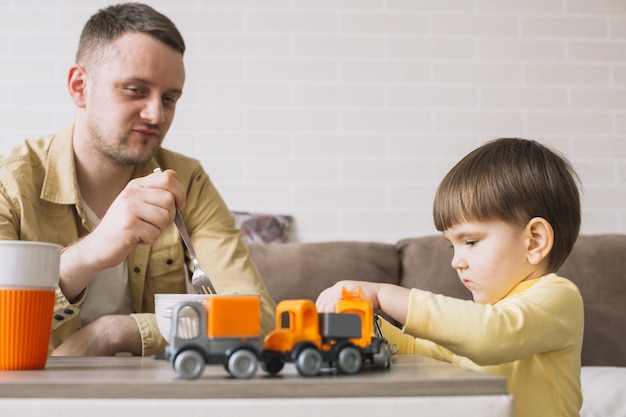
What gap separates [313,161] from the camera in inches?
116

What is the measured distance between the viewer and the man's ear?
85.2 inches

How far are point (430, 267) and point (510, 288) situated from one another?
1146mm

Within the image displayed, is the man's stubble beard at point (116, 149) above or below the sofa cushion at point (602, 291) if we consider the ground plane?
above

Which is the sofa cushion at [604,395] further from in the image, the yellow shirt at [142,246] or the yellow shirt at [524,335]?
the yellow shirt at [142,246]

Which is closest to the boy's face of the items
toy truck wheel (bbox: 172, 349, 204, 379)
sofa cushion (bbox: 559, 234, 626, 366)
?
toy truck wheel (bbox: 172, 349, 204, 379)

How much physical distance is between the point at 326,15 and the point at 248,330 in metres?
2.38

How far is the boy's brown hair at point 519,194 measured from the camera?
1.37m

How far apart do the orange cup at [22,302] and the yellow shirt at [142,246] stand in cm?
87

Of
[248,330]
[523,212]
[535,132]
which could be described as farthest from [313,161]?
[248,330]

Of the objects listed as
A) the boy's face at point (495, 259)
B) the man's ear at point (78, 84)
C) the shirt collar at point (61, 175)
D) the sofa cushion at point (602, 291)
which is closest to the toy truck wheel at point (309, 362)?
the boy's face at point (495, 259)

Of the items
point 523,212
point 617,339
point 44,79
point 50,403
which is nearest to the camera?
point 50,403

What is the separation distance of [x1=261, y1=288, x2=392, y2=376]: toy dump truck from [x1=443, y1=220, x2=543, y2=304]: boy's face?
1.70 feet

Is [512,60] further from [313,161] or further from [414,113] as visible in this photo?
[313,161]

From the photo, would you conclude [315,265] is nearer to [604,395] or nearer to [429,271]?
[429,271]
